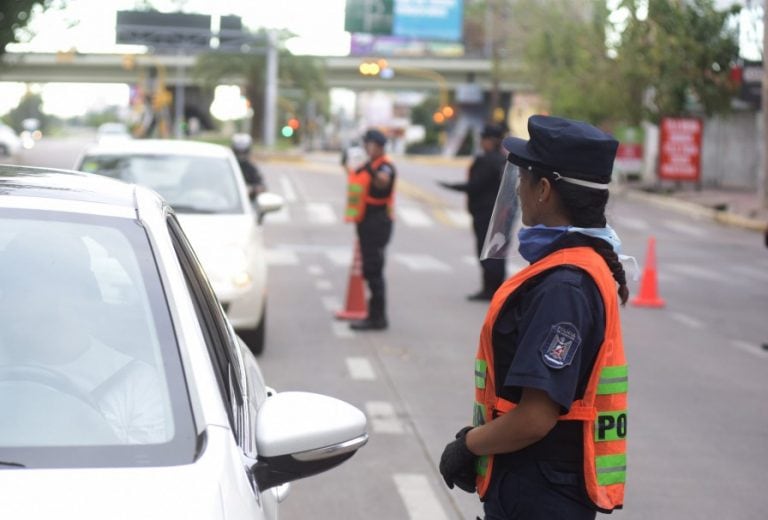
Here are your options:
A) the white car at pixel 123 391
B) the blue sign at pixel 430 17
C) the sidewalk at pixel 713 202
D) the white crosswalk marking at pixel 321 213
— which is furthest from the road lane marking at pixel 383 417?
the blue sign at pixel 430 17

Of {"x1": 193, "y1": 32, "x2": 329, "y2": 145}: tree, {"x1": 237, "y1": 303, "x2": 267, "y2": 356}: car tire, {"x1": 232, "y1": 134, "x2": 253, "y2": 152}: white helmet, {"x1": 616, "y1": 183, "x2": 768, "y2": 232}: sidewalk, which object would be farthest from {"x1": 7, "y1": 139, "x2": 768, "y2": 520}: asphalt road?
{"x1": 193, "y1": 32, "x2": 329, "y2": 145}: tree

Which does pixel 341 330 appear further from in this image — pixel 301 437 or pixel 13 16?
pixel 13 16

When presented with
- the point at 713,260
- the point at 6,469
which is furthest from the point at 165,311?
the point at 713,260

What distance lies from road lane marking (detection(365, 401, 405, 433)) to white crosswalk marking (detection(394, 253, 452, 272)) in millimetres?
10141

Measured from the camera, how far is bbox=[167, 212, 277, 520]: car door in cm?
313

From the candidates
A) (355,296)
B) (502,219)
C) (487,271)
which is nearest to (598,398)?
(502,219)

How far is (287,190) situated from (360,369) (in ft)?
86.3

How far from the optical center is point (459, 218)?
1168 inches

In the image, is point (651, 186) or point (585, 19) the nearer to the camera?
point (651, 186)

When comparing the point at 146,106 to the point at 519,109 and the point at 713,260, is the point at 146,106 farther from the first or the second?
the point at 713,260

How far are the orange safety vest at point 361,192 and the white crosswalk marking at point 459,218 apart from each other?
15351 millimetres

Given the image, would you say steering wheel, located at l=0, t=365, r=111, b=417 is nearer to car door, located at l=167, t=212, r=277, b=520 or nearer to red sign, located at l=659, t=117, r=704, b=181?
car door, located at l=167, t=212, r=277, b=520

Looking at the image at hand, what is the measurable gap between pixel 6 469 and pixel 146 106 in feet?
255

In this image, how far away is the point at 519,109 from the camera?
84.4 metres
